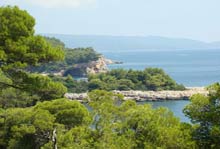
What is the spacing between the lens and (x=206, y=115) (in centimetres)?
902

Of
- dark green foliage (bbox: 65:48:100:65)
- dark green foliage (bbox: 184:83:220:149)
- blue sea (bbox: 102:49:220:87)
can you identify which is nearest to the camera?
dark green foliage (bbox: 184:83:220:149)

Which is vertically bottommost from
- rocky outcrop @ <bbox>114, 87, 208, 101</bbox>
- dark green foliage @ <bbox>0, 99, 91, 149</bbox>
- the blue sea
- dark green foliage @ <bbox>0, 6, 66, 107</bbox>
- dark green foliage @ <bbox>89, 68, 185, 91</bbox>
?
the blue sea

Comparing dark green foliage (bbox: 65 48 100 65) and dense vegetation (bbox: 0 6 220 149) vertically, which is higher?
dense vegetation (bbox: 0 6 220 149)

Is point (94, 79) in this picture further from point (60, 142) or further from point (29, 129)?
point (60, 142)

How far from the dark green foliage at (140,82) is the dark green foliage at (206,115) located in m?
40.8

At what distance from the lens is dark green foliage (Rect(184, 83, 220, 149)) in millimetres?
8922

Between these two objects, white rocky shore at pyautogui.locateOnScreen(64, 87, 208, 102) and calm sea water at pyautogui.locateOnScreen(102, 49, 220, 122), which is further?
white rocky shore at pyautogui.locateOnScreen(64, 87, 208, 102)

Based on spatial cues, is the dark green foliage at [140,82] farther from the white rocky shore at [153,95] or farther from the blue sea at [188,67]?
the blue sea at [188,67]

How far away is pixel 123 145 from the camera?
11.0 m

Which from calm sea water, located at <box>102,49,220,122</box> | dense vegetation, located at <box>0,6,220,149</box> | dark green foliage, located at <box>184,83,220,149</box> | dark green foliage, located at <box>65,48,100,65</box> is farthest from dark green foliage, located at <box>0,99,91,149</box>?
dark green foliage, located at <box>65,48,100,65</box>

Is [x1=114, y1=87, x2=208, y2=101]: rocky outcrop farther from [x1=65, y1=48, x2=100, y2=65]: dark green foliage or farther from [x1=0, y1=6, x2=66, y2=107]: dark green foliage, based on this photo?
[x1=0, y1=6, x2=66, y2=107]: dark green foliage

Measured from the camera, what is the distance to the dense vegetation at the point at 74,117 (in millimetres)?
7555

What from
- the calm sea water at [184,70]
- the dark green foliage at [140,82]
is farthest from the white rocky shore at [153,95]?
the dark green foliage at [140,82]

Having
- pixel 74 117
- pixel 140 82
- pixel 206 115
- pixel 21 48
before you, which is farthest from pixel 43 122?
pixel 140 82
